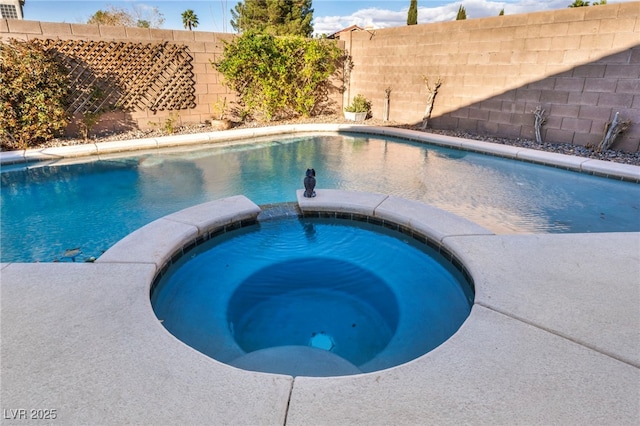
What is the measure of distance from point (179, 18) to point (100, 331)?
21.8 meters

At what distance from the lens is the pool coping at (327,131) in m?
5.28

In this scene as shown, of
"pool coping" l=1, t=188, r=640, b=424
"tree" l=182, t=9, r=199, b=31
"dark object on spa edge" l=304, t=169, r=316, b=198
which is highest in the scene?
"tree" l=182, t=9, r=199, b=31

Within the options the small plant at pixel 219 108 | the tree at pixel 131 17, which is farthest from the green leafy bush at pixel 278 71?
the tree at pixel 131 17

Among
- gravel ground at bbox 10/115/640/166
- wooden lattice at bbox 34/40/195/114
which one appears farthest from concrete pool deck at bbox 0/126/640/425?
wooden lattice at bbox 34/40/195/114

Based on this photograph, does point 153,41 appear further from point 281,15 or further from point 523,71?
point 281,15

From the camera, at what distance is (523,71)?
22.1 feet

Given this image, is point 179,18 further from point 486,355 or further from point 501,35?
point 486,355

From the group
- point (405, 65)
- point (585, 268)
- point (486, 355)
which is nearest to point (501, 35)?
point (405, 65)

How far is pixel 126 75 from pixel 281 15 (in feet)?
52.0

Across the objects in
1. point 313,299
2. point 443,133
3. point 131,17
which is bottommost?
point 313,299

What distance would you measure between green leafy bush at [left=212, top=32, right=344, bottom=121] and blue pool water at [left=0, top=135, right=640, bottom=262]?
2.57 metres

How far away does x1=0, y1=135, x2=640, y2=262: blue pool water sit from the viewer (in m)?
3.76

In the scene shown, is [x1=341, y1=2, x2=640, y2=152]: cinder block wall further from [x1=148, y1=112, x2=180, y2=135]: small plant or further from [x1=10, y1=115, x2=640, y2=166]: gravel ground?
[x1=148, y1=112, x2=180, y2=135]: small plant

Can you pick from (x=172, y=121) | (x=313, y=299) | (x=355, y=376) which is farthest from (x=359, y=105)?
(x=355, y=376)
